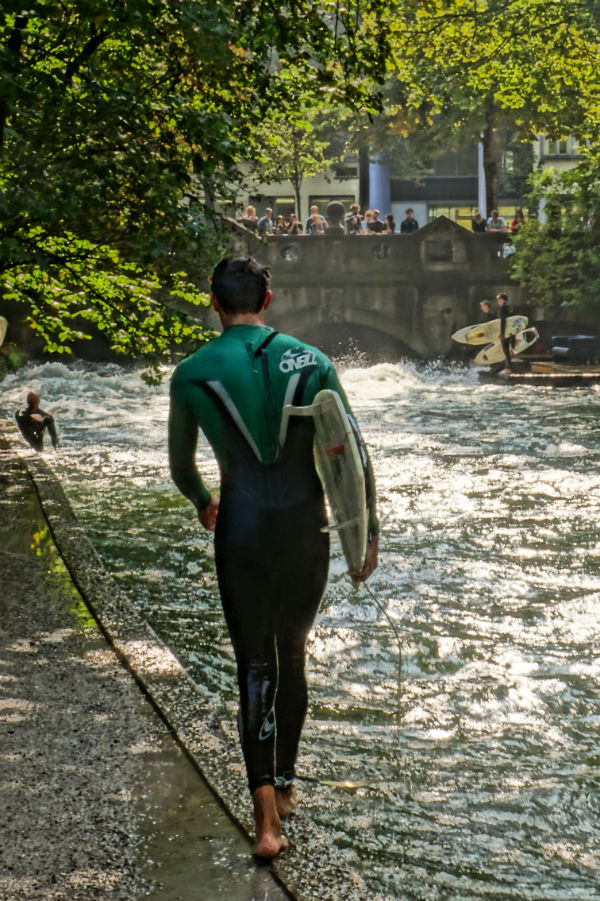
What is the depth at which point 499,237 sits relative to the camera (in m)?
39.5

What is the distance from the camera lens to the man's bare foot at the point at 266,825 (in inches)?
156

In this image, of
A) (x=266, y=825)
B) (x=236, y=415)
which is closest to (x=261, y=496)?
(x=236, y=415)

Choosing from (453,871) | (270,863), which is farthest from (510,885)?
(270,863)

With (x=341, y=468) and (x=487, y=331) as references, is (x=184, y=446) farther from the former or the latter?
(x=487, y=331)

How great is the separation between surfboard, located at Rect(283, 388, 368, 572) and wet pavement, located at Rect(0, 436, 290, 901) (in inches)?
40.2

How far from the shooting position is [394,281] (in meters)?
40.1

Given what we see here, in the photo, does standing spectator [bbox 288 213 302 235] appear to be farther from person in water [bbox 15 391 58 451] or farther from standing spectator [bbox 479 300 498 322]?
person in water [bbox 15 391 58 451]

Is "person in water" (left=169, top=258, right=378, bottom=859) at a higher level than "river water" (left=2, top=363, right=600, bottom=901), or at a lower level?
higher

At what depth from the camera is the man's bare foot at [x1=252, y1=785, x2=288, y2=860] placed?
395cm

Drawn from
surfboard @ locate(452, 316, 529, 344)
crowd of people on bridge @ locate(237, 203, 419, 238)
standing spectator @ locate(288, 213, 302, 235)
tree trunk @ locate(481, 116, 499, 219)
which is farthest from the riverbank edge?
tree trunk @ locate(481, 116, 499, 219)

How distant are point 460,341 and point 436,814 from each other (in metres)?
35.2

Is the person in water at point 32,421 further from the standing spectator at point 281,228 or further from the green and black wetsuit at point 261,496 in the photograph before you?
the standing spectator at point 281,228

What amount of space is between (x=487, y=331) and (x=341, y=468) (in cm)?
3510

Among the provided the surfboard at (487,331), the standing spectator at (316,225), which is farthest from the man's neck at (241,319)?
the standing spectator at (316,225)
